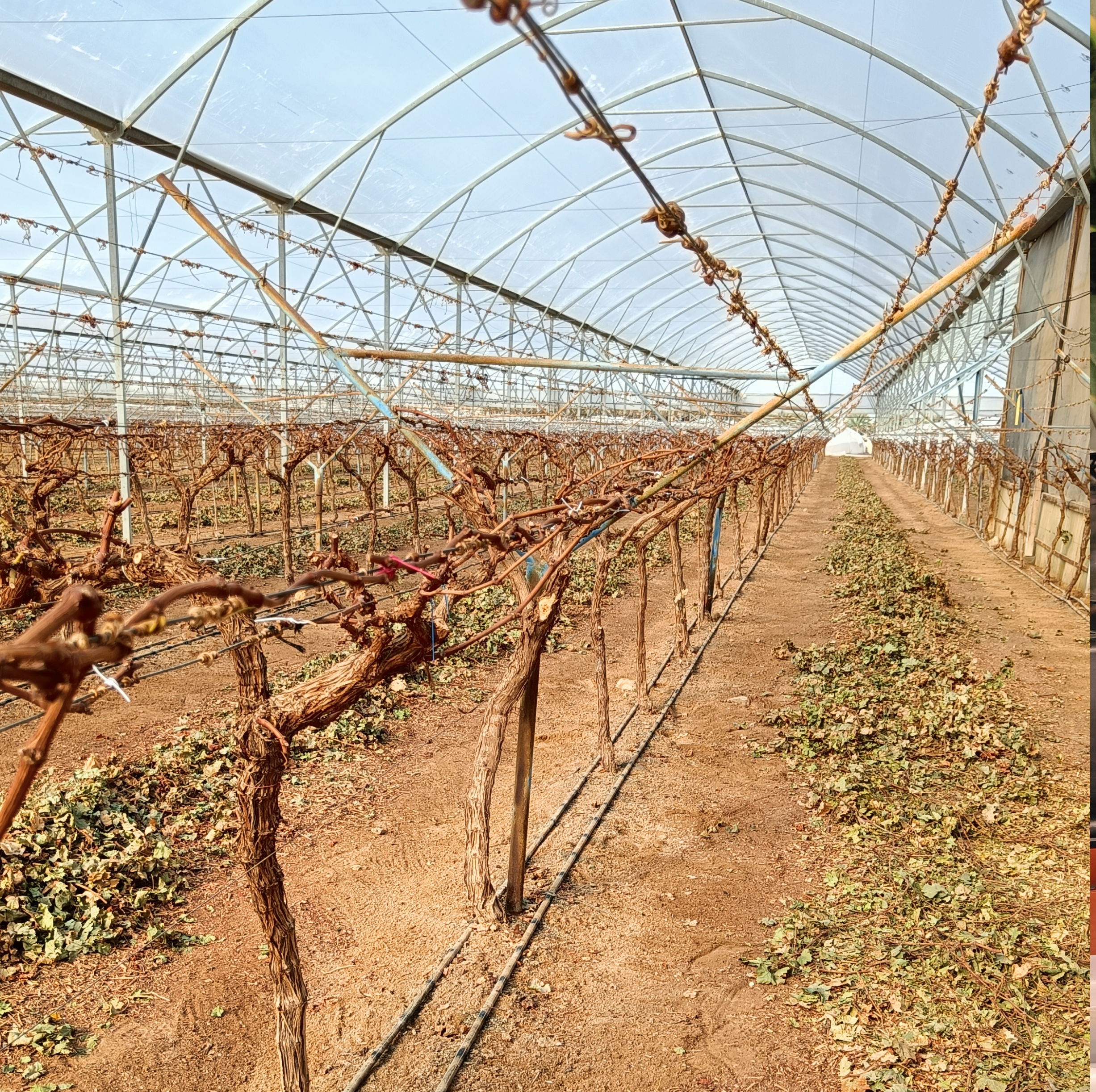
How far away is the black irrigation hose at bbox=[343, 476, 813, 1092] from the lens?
15.0 ft

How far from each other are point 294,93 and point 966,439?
18.7 metres

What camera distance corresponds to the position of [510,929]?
589 centimetres

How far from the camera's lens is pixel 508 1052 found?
479 cm

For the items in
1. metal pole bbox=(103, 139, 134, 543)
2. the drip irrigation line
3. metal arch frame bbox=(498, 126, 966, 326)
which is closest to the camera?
the drip irrigation line

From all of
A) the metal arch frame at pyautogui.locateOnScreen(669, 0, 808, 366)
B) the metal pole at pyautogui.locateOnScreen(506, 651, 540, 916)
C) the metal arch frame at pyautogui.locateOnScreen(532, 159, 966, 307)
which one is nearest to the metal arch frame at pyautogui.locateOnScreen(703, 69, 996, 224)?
the metal arch frame at pyautogui.locateOnScreen(669, 0, 808, 366)

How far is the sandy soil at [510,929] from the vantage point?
15.6 feet

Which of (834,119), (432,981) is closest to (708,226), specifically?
(834,119)

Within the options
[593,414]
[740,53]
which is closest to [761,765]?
[740,53]

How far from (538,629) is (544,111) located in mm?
11296

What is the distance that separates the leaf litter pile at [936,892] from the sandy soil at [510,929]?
32 cm

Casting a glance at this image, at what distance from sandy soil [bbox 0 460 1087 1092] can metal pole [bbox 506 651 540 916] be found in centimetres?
23

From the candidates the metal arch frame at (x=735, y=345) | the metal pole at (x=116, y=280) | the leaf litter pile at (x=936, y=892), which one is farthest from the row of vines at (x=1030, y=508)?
the metal pole at (x=116, y=280)

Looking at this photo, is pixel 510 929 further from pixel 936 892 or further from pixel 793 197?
pixel 793 197

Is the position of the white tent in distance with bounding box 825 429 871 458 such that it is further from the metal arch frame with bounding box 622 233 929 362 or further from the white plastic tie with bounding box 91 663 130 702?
the white plastic tie with bounding box 91 663 130 702
